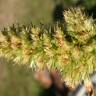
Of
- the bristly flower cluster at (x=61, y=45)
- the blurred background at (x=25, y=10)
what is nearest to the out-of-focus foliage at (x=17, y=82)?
the blurred background at (x=25, y=10)

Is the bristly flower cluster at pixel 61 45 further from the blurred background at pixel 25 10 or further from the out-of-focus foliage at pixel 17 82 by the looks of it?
the blurred background at pixel 25 10

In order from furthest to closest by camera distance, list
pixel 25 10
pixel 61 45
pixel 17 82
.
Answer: pixel 25 10 < pixel 17 82 < pixel 61 45

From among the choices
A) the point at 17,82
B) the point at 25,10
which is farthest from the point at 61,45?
the point at 25,10

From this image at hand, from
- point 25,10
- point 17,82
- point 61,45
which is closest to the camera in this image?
point 61,45

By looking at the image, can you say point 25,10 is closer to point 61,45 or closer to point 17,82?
point 17,82

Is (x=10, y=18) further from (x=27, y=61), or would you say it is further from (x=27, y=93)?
(x=27, y=61)

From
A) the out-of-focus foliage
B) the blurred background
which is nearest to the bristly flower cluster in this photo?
the out-of-focus foliage

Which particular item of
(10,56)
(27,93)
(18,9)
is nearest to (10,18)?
(18,9)
